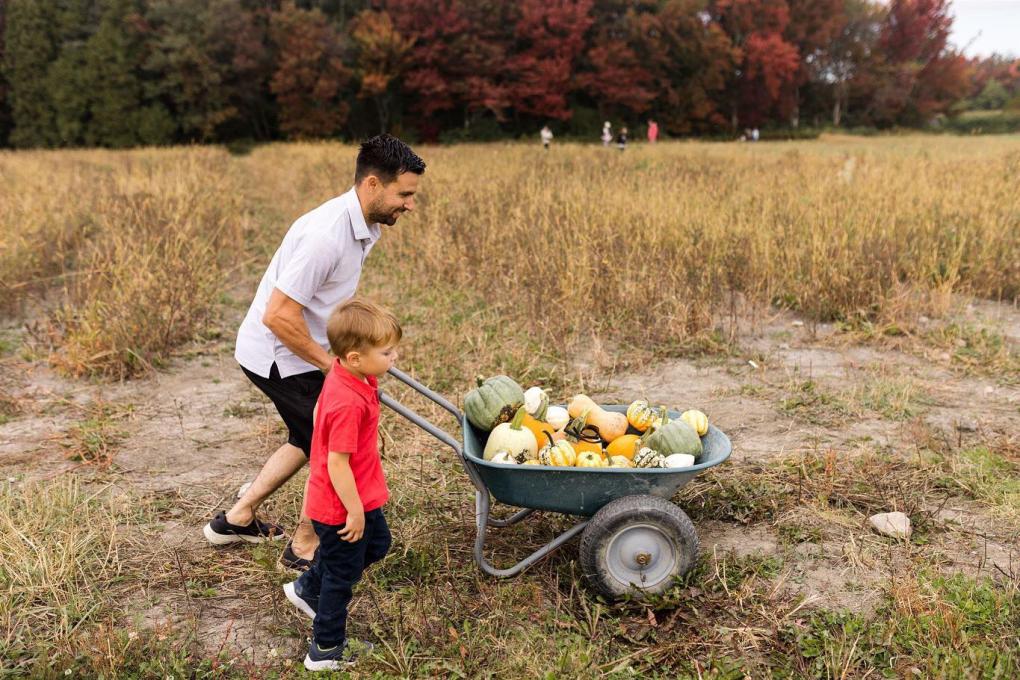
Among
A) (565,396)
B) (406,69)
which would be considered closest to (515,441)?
(565,396)

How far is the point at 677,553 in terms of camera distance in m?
3.18

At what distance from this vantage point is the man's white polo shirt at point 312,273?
3.00 metres

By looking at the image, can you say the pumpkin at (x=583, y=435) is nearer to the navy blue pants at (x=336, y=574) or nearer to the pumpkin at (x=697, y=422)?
the pumpkin at (x=697, y=422)

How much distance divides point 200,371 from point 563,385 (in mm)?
2815

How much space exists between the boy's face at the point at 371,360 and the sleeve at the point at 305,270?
483 millimetres

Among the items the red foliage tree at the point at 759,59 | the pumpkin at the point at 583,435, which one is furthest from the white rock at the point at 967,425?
the red foliage tree at the point at 759,59

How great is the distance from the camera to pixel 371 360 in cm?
266

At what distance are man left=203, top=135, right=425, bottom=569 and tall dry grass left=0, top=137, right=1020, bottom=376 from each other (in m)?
2.65

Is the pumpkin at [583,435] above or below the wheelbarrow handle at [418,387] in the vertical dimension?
below

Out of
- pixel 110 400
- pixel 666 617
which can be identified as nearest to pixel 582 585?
pixel 666 617

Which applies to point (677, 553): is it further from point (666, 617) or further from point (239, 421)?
point (239, 421)

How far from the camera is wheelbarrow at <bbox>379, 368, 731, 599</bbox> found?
10.0 feet

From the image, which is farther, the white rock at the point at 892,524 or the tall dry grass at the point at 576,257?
the tall dry grass at the point at 576,257

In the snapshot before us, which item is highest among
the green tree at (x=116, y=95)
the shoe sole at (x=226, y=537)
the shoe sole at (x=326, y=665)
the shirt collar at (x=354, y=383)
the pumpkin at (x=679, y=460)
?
the green tree at (x=116, y=95)
